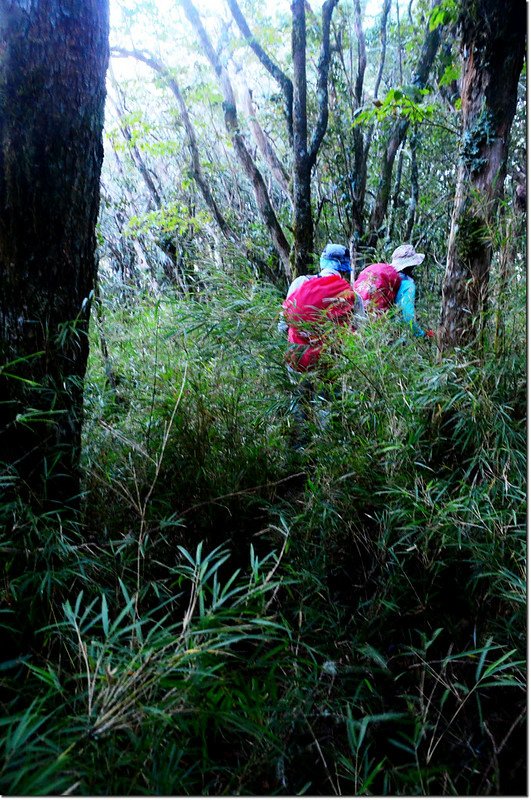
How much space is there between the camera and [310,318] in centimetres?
271

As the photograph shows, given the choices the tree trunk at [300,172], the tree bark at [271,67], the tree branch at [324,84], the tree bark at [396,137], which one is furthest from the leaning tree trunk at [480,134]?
the tree bark at [396,137]

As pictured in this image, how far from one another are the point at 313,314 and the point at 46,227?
146 centimetres

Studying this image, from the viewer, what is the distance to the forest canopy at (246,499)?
1140 mm

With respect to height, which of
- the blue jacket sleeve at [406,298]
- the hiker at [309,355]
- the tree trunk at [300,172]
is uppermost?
the tree trunk at [300,172]

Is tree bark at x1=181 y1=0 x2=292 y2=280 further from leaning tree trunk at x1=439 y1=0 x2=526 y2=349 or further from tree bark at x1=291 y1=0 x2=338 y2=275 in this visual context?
leaning tree trunk at x1=439 y1=0 x2=526 y2=349

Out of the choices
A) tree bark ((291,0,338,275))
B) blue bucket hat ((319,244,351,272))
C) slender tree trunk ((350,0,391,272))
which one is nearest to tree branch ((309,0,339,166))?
tree bark ((291,0,338,275))

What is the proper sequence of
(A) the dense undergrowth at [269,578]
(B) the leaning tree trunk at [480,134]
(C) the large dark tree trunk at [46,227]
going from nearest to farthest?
(A) the dense undergrowth at [269,578] < (C) the large dark tree trunk at [46,227] < (B) the leaning tree trunk at [480,134]

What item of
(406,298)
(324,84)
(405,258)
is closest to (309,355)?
(406,298)

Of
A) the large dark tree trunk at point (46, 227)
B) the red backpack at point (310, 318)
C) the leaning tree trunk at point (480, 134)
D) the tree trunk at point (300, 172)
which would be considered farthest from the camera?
the tree trunk at point (300, 172)

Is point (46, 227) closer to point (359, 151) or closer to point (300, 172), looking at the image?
point (300, 172)

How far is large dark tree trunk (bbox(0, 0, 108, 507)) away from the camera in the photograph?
171cm

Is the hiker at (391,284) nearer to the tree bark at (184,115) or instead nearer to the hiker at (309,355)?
the hiker at (309,355)

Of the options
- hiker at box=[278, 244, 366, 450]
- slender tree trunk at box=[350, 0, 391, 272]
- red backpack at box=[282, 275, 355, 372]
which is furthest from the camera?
slender tree trunk at box=[350, 0, 391, 272]

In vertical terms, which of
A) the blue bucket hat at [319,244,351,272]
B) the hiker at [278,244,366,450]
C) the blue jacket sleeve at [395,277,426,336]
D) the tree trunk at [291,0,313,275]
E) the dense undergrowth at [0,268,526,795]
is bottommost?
the dense undergrowth at [0,268,526,795]
